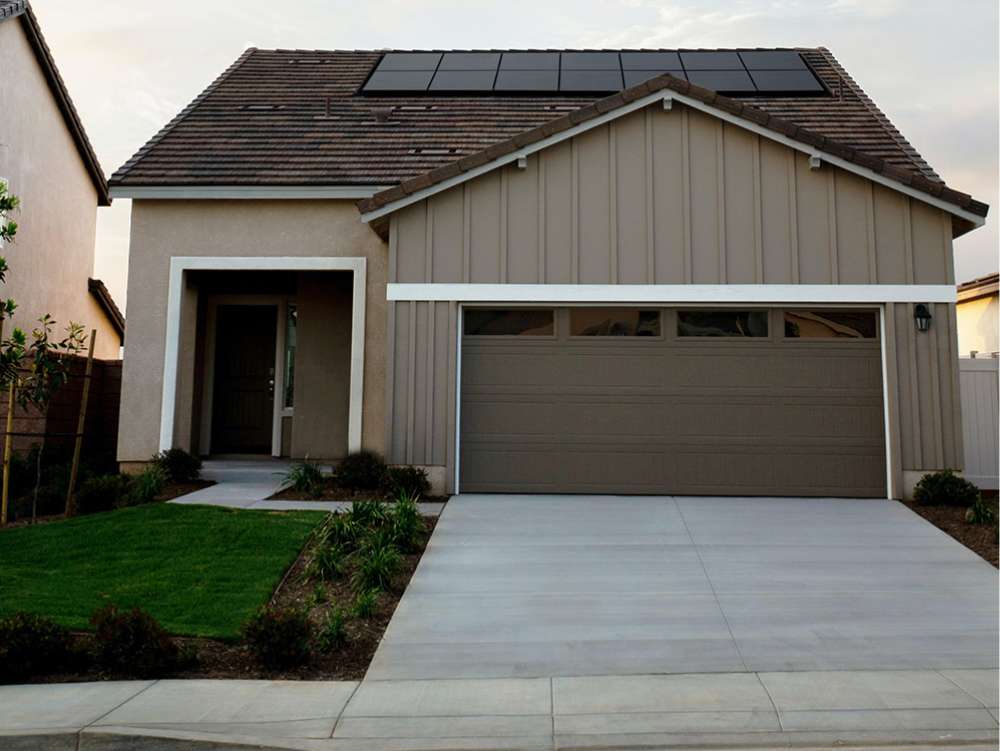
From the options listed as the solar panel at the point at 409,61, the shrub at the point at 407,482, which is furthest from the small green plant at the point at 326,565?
the solar panel at the point at 409,61

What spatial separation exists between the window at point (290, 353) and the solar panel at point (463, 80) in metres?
4.93

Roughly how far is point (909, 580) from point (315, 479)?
673 centimetres

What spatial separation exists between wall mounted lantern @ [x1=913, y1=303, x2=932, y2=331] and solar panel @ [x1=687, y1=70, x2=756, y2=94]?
19.8 feet

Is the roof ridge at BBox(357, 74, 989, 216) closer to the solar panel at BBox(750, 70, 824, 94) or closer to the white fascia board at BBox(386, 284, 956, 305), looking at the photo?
the white fascia board at BBox(386, 284, 956, 305)

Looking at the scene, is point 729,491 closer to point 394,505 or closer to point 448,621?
point 394,505

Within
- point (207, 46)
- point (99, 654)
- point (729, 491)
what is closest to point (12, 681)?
point (99, 654)

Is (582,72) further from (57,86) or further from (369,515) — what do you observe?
(369,515)

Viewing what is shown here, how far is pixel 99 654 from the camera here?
505 centimetres

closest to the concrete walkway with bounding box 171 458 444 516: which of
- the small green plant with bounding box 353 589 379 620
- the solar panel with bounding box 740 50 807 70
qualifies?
the small green plant with bounding box 353 589 379 620

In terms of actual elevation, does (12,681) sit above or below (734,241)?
below

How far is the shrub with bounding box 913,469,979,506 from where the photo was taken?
9.06m

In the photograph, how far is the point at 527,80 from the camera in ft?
48.1

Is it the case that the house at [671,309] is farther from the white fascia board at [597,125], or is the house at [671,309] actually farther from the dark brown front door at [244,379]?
the dark brown front door at [244,379]

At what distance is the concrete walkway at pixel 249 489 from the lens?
9078 mm
